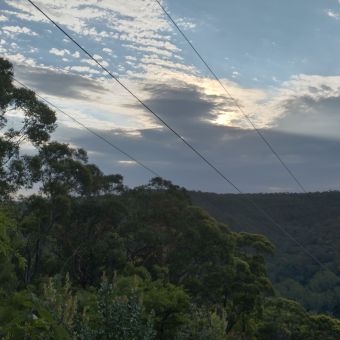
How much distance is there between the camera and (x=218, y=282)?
1364 inches

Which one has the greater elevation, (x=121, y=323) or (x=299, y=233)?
(x=299, y=233)

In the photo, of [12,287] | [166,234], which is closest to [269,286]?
[166,234]

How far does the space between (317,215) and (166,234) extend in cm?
14615

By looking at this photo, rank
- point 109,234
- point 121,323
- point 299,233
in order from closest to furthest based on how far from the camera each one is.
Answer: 1. point 121,323
2. point 109,234
3. point 299,233

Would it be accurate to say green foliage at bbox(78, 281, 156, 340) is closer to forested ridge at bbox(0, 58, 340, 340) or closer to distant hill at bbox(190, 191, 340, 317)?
forested ridge at bbox(0, 58, 340, 340)

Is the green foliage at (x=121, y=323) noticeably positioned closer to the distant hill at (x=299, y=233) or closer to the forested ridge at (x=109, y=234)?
the forested ridge at (x=109, y=234)

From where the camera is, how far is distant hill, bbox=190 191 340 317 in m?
119

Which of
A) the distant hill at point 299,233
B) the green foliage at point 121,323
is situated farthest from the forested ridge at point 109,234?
the distant hill at point 299,233

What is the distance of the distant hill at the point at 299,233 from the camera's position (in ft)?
389

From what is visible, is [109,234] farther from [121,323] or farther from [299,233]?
[299,233]

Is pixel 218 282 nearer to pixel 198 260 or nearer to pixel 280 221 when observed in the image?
pixel 198 260

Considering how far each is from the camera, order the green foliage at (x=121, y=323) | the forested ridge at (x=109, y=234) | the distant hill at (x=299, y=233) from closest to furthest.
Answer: the green foliage at (x=121, y=323), the forested ridge at (x=109, y=234), the distant hill at (x=299, y=233)

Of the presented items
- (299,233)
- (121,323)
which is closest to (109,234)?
(121,323)

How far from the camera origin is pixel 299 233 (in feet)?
520
